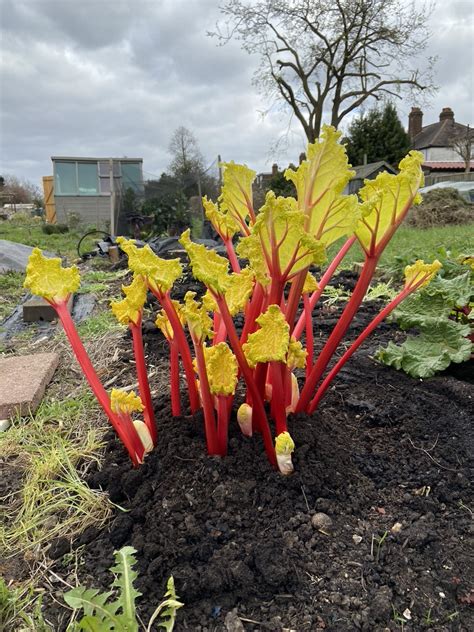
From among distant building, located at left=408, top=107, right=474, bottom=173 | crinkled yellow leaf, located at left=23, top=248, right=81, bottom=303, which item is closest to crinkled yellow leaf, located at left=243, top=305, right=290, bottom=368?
crinkled yellow leaf, located at left=23, top=248, right=81, bottom=303

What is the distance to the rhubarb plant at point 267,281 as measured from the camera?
1.18 meters

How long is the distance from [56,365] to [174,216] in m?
11.3

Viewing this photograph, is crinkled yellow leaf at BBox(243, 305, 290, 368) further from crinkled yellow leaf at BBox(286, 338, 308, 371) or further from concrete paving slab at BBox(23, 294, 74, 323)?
concrete paving slab at BBox(23, 294, 74, 323)

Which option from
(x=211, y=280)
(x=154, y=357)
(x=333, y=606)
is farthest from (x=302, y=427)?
(x=154, y=357)

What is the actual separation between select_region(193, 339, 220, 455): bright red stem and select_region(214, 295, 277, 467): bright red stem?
10cm

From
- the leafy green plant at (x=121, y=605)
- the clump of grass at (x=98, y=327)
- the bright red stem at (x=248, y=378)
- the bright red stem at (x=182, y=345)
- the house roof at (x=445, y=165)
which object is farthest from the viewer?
the house roof at (x=445, y=165)

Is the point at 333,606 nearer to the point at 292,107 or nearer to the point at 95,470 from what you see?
the point at 95,470

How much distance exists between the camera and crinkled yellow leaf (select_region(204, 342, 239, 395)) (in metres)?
1.32

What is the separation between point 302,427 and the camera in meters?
1.53

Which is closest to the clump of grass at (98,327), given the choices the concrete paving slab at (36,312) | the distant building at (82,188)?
the concrete paving slab at (36,312)

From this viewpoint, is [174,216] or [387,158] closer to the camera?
[174,216]

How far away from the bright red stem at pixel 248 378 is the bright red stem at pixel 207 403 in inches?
3.9

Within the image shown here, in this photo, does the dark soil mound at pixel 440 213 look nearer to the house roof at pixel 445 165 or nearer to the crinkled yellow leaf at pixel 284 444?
the crinkled yellow leaf at pixel 284 444

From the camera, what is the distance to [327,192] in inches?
47.9
